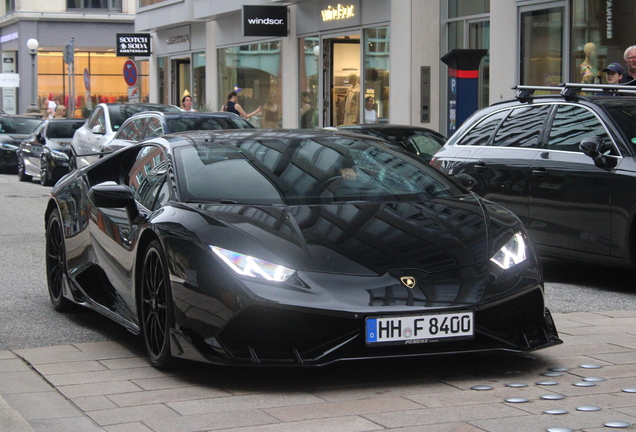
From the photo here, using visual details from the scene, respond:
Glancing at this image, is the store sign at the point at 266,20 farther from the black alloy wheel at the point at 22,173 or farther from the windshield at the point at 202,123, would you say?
the windshield at the point at 202,123

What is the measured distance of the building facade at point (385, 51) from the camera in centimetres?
1686

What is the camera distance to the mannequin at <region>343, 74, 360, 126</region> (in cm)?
2414

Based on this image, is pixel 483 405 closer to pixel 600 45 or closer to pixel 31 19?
pixel 600 45

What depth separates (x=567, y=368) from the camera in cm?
539

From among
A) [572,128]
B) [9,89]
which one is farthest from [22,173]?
[9,89]

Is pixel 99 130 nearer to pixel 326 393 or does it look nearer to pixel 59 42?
pixel 326 393

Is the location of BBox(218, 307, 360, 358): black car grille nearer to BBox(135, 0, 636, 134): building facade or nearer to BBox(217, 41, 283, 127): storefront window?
BBox(135, 0, 636, 134): building facade

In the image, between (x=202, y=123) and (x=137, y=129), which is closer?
(x=202, y=123)

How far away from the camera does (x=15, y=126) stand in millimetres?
30500

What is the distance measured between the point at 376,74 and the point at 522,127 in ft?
45.7

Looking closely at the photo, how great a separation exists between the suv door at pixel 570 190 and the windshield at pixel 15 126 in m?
23.8

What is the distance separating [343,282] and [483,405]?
33.9 inches

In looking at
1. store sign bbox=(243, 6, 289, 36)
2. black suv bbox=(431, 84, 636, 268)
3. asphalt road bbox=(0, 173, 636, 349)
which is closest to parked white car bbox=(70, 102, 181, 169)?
store sign bbox=(243, 6, 289, 36)

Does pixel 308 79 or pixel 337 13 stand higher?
pixel 337 13
